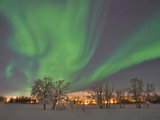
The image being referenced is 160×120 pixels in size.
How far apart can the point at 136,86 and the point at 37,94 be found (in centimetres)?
4486

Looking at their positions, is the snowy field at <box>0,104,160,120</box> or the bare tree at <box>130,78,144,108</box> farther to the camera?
the bare tree at <box>130,78,144,108</box>

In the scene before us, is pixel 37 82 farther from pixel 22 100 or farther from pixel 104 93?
pixel 22 100

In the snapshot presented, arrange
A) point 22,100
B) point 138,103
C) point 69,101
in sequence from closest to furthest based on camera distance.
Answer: point 69,101 < point 138,103 < point 22,100

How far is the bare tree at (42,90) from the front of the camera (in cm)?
4825

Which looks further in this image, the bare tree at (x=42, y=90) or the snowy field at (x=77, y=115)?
the bare tree at (x=42, y=90)

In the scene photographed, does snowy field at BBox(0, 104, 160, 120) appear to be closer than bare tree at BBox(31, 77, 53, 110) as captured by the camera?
Yes

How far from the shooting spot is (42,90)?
49.2 metres

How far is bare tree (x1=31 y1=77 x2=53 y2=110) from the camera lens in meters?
48.2

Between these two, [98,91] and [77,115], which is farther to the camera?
[98,91]

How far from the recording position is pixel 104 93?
63.1 metres

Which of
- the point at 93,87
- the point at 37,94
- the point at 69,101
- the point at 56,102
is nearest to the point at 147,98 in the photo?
the point at 93,87

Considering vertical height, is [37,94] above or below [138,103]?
above

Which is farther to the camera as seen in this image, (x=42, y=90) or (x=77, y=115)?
(x=42, y=90)

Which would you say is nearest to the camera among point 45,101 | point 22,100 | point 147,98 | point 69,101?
point 45,101
